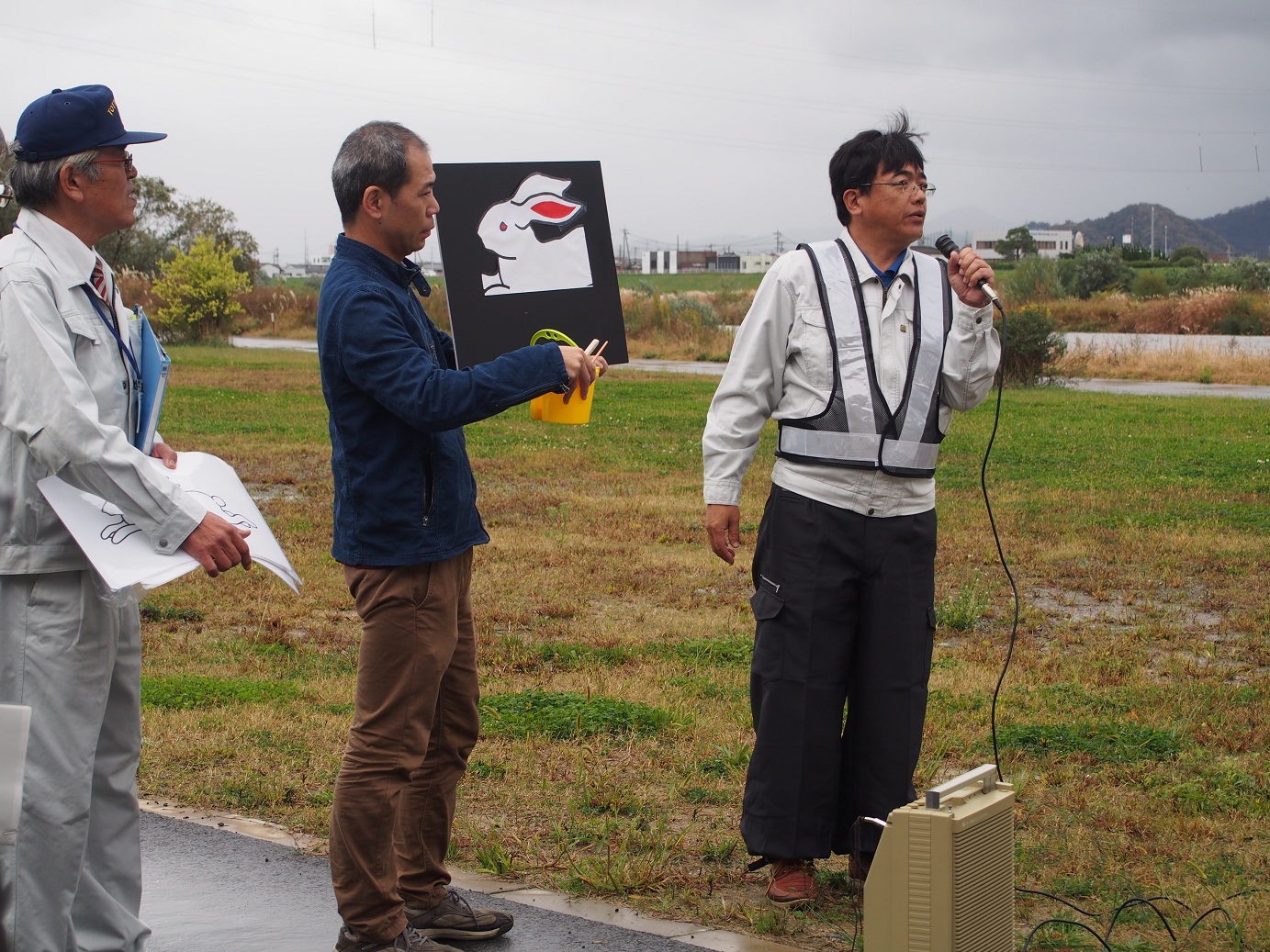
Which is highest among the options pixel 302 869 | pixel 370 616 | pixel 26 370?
pixel 26 370

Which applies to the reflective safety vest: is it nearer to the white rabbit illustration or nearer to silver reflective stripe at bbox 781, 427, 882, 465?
silver reflective stripe at bbox 781, 427, 882, 465

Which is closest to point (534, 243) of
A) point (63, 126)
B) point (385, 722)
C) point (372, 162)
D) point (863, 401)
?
point (372, 162)

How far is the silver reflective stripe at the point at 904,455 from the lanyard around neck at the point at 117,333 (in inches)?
83.8

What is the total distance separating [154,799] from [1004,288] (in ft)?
143

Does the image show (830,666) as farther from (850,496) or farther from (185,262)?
(185,262)

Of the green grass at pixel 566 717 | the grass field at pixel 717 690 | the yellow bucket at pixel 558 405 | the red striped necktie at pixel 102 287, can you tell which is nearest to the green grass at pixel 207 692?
the grass field at pixel 717 690

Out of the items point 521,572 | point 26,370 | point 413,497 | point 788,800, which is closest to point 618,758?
point 788,800

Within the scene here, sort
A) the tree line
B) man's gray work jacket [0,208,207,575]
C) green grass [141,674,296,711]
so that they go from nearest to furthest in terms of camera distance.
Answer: man's gray work jacket [0,208,207,575] → green grass [141,674,296,711] → the tree line

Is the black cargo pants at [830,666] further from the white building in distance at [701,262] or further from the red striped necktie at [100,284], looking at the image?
the white building in distance at [701,262]

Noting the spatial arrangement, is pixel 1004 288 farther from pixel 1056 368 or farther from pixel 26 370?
pixel 26 370

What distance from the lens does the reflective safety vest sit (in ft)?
13.4

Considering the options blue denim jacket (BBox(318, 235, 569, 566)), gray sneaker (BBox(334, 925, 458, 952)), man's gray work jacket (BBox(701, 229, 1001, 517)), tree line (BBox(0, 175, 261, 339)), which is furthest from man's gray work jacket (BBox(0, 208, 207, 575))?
tree line (BBox(0, 175, 261, 339))

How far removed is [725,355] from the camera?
3259 cm

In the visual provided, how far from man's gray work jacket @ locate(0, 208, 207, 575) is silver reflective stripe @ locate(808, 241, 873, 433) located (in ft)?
6.35
